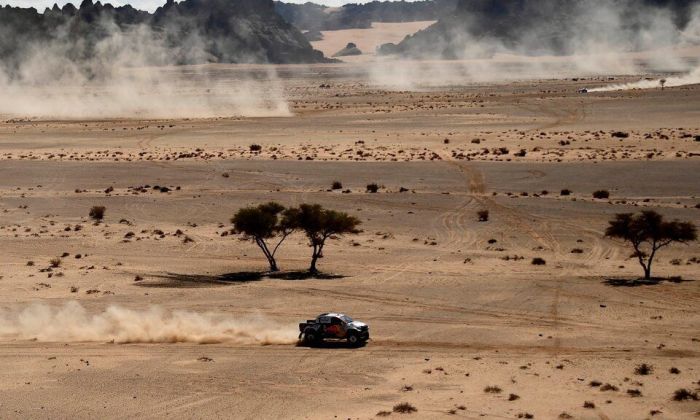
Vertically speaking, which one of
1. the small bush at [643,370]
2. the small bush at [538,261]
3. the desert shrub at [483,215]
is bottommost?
the small bush at [643,370]

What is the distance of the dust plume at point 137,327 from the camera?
4053cm

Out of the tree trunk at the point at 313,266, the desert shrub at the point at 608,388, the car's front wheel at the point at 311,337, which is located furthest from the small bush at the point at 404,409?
the tree trunk at the point at 313,266

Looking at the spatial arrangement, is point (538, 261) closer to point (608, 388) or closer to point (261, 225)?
point (261, 225)

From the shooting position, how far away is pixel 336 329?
128 feet

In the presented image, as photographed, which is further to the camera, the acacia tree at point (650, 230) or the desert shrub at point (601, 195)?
the desert shrub at point (601, 195)

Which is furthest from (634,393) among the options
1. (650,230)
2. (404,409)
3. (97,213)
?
(97,213)

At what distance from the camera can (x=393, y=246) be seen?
2335 inches

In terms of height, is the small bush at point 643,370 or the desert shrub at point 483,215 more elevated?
the desert shrub at point 483,215

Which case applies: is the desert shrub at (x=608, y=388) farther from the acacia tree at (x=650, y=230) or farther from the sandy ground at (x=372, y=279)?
the acacia tree at (x=650, y=230)

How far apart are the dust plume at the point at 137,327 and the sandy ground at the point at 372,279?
0.65ft

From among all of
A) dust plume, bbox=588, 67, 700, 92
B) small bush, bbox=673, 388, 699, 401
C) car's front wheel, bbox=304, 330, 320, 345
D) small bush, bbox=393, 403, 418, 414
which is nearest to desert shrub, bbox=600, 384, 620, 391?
small bush, bbox=673, 388, 699, 401

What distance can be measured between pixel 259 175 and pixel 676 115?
57.8 m

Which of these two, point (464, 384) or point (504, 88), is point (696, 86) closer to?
point (504, 88)

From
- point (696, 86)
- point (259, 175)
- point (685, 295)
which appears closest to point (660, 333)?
point (685, 295)
